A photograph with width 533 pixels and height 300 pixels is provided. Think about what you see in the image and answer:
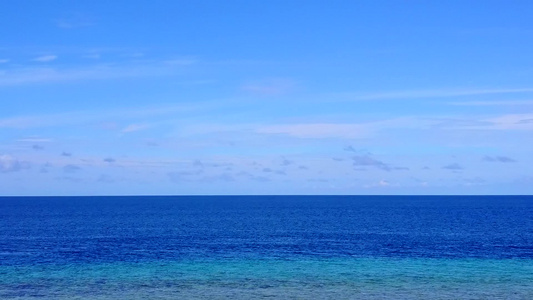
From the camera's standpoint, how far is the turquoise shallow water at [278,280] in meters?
38.4

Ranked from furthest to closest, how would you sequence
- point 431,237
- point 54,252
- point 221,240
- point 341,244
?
point 431,237 < point 221,240 < point 341,244 < point 54,252

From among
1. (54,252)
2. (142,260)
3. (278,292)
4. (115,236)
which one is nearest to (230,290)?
(278,292)

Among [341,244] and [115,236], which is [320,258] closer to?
[341,244]

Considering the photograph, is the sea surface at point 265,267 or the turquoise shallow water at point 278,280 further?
the sea surface at point 265,267

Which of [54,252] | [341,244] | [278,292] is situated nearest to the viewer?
[278,292]

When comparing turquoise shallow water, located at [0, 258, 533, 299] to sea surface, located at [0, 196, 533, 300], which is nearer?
turquoise shallow water, located at [0, 258, 533, 299]

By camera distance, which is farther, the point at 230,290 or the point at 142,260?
the point at 142,260

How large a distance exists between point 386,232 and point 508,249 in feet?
83.4

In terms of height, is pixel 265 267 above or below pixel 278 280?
above

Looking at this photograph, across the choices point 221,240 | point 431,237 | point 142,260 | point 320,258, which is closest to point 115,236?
point 221,240

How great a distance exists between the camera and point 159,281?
140 feet

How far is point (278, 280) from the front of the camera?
4341cm

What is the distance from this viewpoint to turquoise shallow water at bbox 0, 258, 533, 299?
3844 cm

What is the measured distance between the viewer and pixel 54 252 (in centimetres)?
5962
